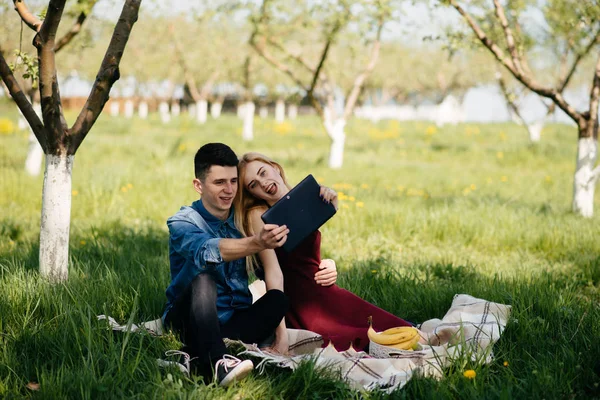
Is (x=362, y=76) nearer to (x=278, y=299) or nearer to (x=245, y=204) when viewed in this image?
(x=245, y=204)

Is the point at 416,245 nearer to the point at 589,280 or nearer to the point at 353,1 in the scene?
the point at 589,280

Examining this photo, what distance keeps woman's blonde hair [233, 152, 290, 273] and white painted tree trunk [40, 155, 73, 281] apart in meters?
1.25

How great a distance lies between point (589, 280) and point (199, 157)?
348 centimetres

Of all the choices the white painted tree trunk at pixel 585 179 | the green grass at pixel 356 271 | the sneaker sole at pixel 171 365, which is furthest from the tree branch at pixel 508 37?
the sneaker sole at pixel 171 365

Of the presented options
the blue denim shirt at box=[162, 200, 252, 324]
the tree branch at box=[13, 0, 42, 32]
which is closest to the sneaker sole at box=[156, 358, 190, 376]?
the blue denim shirt at box=[162, 200, 252, 324]

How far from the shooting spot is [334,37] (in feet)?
40.5

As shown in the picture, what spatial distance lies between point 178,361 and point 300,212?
3.06 feet

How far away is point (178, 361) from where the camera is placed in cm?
316

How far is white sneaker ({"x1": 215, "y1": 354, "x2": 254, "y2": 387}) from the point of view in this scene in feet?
9.53

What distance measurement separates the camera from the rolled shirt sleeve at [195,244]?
3.10 m

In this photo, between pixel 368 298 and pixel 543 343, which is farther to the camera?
pixel 368 298

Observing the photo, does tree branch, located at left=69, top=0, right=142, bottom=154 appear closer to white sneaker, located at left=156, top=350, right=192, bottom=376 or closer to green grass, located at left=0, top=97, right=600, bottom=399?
green grass, located at left=0, top=97, right=600, bottom=399

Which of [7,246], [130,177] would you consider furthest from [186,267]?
[130,177]

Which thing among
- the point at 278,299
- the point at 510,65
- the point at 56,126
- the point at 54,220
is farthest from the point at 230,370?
the point at 510,65
